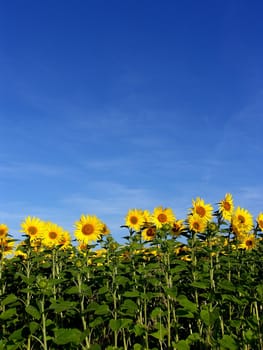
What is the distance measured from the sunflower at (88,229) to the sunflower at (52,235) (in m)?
0.45

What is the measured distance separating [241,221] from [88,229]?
126 inches

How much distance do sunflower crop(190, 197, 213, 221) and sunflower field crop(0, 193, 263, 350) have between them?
3cm

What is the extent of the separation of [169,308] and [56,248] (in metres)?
2.48

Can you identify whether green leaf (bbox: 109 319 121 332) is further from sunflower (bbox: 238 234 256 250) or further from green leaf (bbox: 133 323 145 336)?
sunflower (bbox: 238 234 256 250)

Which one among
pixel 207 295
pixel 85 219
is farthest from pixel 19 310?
pixel 207 295

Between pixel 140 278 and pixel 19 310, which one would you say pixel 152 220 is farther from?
pixel 19 310

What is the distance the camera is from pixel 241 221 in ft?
33.3

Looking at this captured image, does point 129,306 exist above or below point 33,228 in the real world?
below

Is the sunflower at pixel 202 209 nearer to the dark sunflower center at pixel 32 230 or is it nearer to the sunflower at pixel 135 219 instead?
the sunflower at pixel 135 219

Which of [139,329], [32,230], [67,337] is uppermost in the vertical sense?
[32,230]

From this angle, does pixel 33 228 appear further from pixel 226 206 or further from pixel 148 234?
pixel 226 206

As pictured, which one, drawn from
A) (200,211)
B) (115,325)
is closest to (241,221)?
(200,211)

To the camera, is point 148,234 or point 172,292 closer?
point 172,292

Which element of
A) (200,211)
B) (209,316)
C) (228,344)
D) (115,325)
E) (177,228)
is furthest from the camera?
(200,211)
